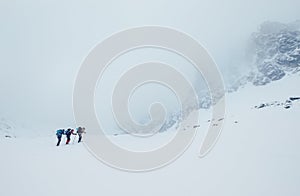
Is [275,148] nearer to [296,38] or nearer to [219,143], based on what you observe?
[219,143]

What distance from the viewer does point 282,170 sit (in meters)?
8.87

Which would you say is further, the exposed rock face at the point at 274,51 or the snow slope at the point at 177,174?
the exposed rock face at the point at 274,51

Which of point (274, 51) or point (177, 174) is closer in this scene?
point (177, 174)

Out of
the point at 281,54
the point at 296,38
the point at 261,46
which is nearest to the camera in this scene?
the point at 281,54

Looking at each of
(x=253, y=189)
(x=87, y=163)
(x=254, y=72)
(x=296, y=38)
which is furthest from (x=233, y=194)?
(x=296, y=38)

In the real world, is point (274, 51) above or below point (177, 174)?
above

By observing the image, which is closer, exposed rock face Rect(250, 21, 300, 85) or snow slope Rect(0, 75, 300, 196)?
snow slope Rect(0, 75, 300, 196)

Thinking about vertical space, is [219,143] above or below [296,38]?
below

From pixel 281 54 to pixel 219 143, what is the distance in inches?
2274

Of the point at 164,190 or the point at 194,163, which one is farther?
the point at 194,163

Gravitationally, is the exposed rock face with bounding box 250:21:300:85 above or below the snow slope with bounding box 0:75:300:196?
above

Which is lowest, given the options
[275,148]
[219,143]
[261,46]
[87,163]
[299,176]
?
[299,176]

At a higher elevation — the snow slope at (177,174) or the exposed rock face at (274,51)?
the exposed rock face at (274,51)

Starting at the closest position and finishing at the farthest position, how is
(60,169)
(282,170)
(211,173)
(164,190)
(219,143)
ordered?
1. (164,190)
2. (282,170)
3. (211,173)
4. (60,169)
5. (219,143)
